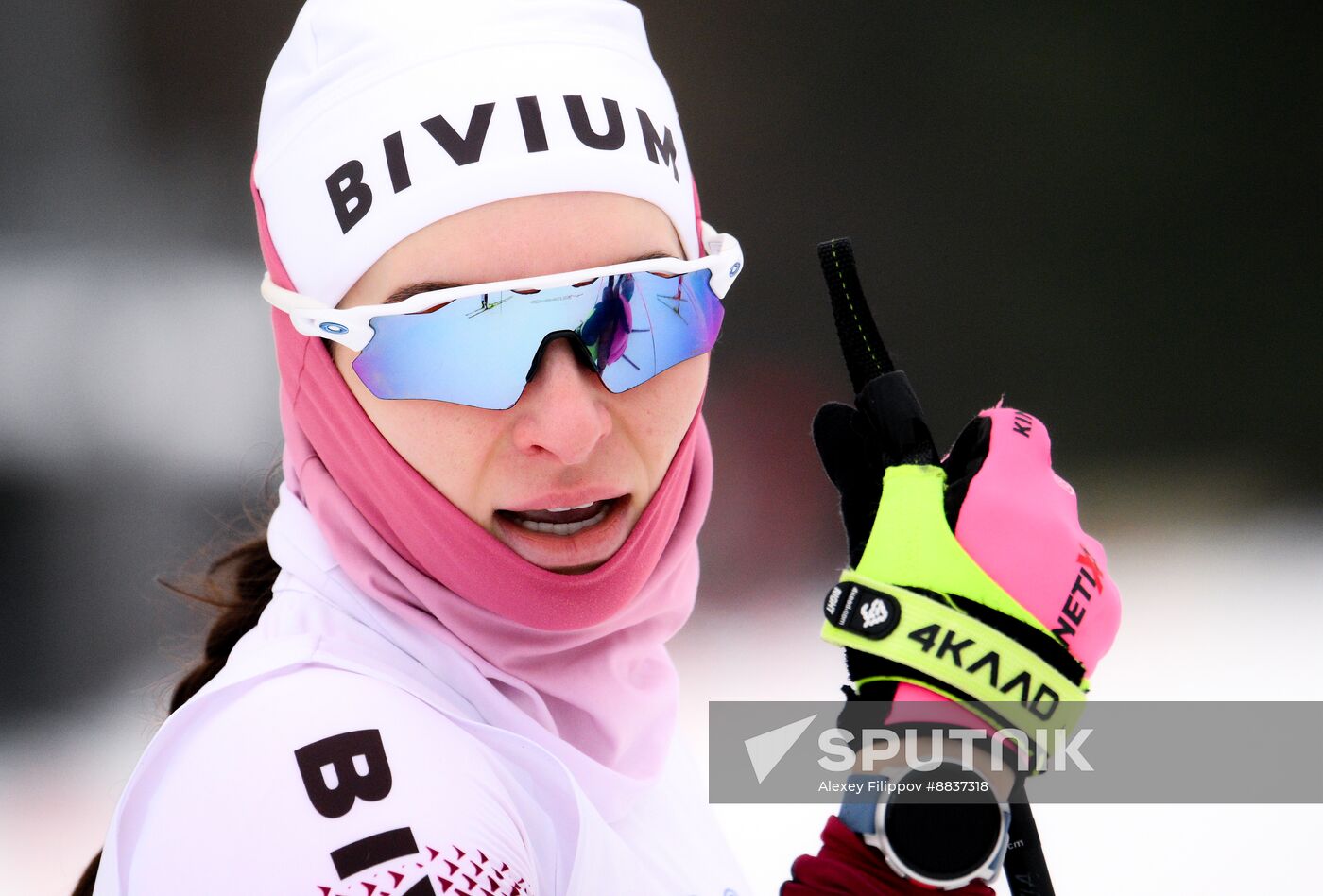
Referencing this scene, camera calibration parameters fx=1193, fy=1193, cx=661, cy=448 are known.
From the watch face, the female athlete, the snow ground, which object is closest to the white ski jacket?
the female athlete

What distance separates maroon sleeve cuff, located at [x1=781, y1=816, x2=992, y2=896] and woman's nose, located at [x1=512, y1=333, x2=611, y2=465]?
15.0 inches

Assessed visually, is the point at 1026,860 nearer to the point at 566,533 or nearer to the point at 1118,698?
the point at 566,533

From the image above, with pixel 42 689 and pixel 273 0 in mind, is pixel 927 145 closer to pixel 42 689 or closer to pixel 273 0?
pixel 273 0

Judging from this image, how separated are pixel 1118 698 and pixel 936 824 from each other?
2.41 m

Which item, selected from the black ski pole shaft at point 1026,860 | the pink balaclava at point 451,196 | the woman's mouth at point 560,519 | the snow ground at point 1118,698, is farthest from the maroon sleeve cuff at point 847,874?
the snow ground at point 1118,698

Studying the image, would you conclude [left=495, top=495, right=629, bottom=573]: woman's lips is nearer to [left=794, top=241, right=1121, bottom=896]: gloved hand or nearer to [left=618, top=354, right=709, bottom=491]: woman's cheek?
[left=618, top=354, right=709, bottom=491]: woman's cheek

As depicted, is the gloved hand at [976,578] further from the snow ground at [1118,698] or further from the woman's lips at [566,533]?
the snow ground at [1118,698]

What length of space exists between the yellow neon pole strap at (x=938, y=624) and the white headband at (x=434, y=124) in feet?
1.19

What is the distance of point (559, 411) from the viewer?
99cm

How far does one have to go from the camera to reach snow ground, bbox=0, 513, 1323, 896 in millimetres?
2547

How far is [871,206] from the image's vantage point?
4258 mm

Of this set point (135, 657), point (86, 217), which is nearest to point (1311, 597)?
point (135, 657)

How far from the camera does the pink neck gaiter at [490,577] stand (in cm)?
103

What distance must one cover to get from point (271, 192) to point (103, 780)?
236 centimetres
